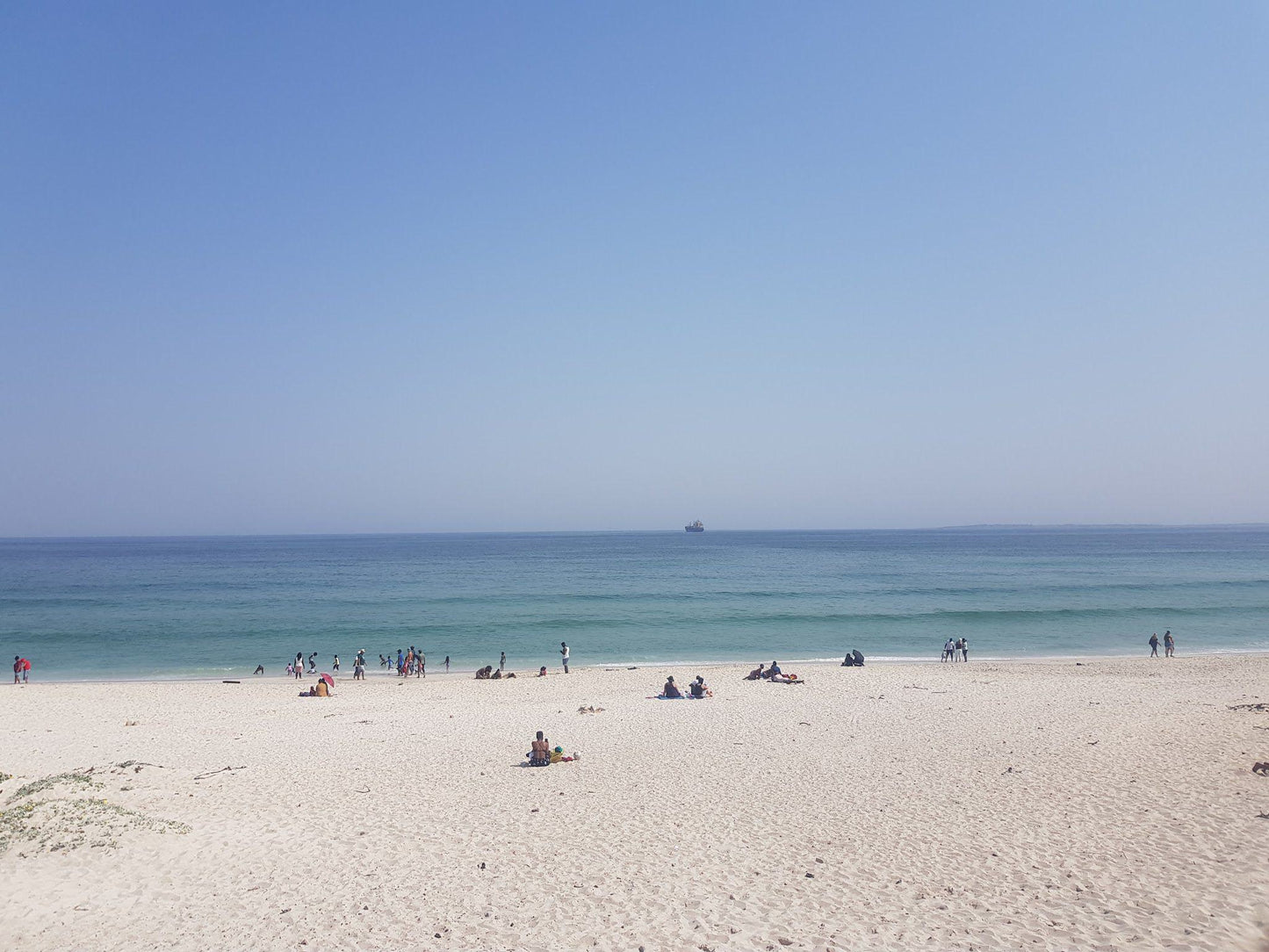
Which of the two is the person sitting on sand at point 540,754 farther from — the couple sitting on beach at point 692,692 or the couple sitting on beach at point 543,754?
the couple sitting on beach at point 692,692

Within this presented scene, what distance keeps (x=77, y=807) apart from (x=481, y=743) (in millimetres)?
7759

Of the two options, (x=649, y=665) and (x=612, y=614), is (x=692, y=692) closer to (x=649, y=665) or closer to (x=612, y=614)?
(x=649, y=665)

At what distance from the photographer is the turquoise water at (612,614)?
36.0 m

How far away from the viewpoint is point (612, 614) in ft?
158

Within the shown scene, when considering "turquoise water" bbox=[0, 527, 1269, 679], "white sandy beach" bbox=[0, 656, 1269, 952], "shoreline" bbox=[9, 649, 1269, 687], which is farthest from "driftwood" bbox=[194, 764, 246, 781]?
"turquoise water" bbox=[0, 527, 1269, 679]

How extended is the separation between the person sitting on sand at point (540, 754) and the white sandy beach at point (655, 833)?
0.53 meters

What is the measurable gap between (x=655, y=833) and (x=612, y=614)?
37516 mm

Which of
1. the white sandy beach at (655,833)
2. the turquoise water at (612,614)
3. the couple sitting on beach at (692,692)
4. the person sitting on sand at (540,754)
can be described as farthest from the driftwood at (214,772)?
the turquoise water at (612,614)

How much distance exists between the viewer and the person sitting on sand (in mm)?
14680

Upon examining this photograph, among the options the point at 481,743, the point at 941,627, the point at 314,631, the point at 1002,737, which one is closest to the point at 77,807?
the point at 481,743

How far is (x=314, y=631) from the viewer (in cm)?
4200

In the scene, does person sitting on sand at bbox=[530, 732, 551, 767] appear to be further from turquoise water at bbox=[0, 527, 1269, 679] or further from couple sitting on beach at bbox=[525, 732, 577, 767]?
turquoise water at bbox=[0, 527, 1269, 679]

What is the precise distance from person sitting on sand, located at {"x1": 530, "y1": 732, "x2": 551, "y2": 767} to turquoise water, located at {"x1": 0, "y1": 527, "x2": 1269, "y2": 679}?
59.5ft

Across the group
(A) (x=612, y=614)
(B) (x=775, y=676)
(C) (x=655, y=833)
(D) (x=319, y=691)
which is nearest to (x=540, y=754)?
(C) (x=655, y=833)
